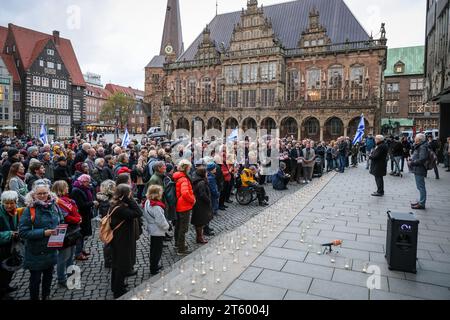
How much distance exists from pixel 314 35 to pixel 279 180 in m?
32.9

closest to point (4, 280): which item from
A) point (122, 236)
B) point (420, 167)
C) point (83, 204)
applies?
point (83, 204)

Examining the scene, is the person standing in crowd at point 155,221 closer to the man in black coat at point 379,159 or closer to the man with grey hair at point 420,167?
the man with grey hair at point 420,167

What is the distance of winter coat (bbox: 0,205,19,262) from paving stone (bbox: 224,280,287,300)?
3031 mm

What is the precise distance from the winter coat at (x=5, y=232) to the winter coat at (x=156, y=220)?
1.91 metres

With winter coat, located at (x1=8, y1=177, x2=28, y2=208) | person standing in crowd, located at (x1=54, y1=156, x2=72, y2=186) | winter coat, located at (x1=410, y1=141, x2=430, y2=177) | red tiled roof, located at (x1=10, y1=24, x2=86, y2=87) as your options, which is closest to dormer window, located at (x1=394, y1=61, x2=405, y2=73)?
red tiled roof, located at (x1=10, y1=24, x2=86, y2=87)

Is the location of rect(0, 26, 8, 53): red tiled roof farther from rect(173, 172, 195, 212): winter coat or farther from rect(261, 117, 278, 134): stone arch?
rect(173, 172, 195, 212): winter coat

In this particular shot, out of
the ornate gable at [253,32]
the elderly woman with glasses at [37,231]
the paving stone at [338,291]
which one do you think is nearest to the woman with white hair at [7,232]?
the elderly woman with glasses at [37,231]

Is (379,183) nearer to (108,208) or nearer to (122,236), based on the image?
(108,208)

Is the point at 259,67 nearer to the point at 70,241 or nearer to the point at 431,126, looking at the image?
the point at 431,126

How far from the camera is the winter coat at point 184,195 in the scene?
6426 millimetres

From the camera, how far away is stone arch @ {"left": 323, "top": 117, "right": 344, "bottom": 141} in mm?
38406

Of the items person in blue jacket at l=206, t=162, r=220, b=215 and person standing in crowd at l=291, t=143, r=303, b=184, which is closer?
person in blue jacket at l=206, t=162, r=220, b=215

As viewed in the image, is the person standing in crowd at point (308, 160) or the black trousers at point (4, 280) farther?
the person standing in crowd at point (308, 160)

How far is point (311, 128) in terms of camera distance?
40.6m
